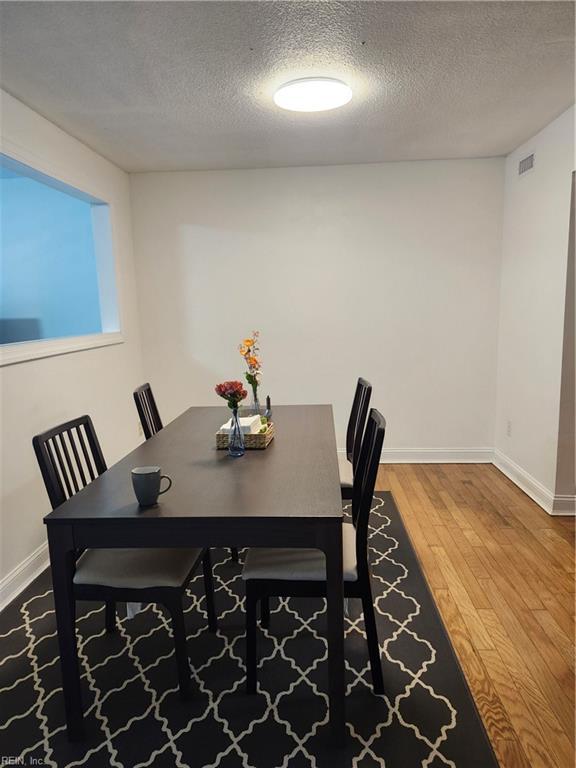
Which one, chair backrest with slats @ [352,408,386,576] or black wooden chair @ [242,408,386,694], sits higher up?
chair backrest with slats @ [352,408,386,576]

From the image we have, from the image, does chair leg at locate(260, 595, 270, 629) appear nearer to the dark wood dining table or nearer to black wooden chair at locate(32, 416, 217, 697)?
black wooden chair at locate(32, 416, 217, 697)

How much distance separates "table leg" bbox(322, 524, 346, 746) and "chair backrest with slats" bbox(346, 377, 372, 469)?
3.04ft

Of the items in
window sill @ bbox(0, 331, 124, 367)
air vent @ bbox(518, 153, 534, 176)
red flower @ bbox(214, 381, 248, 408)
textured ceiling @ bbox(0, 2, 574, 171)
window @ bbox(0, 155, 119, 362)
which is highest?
textured ceiling @ bbox(0, 2, 574, 171)

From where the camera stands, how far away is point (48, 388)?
276 cm

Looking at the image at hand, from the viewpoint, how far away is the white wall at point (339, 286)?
12.7 feet

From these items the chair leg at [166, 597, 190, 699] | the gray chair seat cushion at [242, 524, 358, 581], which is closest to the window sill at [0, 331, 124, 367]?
the chair leg at [166, 597, 190, 699]

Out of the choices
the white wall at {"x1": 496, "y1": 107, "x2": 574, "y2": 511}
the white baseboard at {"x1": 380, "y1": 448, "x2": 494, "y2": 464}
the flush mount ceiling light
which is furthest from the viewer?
the white baseboard at {"x1": 380, "y1": 448, "x2": 494, "y2": 464}

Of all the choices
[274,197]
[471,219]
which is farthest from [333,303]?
[471,219]

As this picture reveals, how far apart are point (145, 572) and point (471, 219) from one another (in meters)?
3.57

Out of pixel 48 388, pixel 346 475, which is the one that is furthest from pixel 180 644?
pixel 48 388

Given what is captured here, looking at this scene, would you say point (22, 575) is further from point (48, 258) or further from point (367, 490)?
point (48, 258)

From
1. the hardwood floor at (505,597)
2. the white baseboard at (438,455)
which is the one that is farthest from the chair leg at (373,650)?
the white baseboard at (438,455)

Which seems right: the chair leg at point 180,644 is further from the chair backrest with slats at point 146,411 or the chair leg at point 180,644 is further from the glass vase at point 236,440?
the chair backrest with slats at point 146,411

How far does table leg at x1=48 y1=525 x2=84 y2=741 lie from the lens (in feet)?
4.82
